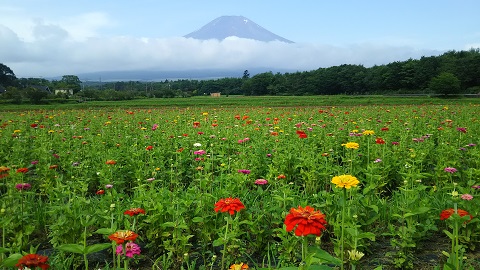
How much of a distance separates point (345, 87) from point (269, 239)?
84394 mm

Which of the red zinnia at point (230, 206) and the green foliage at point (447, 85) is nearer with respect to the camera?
the red zinnia at point (230, 206)

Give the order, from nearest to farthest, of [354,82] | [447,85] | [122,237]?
1. [122,237]
2. [447,85]
3. [354,82]

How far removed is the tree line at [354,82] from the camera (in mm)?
52156

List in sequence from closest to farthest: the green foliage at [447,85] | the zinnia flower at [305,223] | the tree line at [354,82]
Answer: the zinnia flower at [305,223] < the green foliage at [447,85] < the tree line at [354,82]

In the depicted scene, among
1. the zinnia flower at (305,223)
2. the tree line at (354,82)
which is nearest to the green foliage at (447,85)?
the tree line at (354,82)

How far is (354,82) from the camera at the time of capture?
267 feet

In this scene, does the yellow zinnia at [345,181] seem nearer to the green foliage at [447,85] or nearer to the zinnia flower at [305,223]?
the zinnia flower at [305,223]

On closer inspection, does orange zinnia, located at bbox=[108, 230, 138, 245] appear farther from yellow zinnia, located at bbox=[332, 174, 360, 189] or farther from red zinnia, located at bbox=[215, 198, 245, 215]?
yellow zinnia, located at bbox=[332, 174, 360, 189]

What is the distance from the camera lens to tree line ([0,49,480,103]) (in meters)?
52.2

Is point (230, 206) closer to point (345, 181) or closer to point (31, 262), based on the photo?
point (345, 181)

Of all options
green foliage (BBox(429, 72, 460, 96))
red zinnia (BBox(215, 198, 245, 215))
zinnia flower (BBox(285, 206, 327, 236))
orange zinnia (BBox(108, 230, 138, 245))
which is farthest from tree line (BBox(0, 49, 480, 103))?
zinnia flower (BBox(285, 206, 327, 236))

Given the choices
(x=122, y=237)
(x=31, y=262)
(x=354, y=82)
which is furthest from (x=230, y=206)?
(x=354, y=82)

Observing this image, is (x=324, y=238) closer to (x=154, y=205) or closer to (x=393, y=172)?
(x=154, y=205)

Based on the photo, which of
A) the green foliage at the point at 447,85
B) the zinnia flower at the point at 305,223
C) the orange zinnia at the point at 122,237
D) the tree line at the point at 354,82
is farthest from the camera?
the tree line at the point at 354,82
